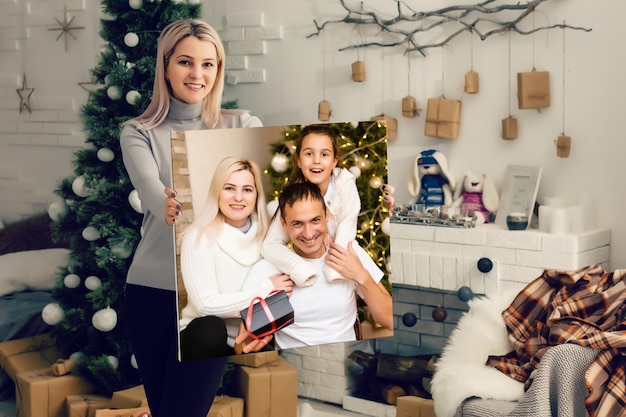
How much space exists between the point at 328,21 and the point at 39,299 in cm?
190

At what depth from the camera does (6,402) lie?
11.9 feet

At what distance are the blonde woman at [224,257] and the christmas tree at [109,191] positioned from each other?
1.43 m

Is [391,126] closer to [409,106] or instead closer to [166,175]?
[409,106]

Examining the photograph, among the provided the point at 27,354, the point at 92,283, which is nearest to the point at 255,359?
the point at 92,283

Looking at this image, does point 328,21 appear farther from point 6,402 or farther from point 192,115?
point 6,402

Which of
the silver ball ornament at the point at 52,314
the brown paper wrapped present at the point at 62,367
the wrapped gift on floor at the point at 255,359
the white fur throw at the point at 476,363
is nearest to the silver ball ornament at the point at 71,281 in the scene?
the silver ball ornament at the point at 52,314

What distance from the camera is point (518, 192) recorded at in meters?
3.35

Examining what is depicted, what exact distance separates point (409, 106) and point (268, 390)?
1382mm

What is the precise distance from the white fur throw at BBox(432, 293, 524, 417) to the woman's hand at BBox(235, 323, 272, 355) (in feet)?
2.28

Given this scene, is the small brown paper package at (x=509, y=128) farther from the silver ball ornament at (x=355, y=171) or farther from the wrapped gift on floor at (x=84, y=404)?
the wrapped gift on floor at (x=84, y=404)

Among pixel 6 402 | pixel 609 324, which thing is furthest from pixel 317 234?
pixel 6 402

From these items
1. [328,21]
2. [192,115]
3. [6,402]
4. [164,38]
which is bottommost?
[6,402]

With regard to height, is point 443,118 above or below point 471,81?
below

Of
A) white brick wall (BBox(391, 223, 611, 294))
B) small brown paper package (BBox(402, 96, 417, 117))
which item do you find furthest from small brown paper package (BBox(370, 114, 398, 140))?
white brick wall (BBox(391, 223, 611, 294))
